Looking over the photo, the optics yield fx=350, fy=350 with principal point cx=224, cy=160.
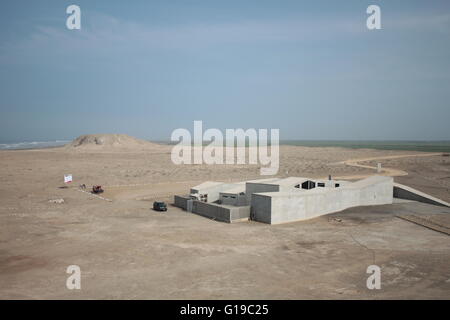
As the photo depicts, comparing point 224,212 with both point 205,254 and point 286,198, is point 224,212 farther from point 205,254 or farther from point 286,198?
point 205,254

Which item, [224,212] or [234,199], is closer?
[224,212]

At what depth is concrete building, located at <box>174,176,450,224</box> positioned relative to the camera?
27.1 m

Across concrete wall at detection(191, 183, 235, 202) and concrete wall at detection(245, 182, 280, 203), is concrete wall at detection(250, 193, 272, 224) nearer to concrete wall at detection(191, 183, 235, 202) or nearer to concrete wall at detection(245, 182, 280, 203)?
concrete wall at detection(245, 182, 280, 203)

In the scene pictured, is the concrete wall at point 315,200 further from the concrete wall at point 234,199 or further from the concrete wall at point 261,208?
the concrete wall at point 234,199

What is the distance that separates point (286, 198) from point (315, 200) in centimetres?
312

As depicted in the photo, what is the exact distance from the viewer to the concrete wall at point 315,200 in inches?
1053

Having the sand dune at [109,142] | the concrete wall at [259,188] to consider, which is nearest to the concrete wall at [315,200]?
the concrete wall at [259,188]

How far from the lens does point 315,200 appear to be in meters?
28.5

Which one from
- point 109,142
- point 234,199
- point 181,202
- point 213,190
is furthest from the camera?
point 109,142

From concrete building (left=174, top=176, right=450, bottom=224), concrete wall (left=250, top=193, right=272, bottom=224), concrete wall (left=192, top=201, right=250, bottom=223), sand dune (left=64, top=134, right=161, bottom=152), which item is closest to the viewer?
concrete wall (left=250, top=193, right=272, bottom=224)

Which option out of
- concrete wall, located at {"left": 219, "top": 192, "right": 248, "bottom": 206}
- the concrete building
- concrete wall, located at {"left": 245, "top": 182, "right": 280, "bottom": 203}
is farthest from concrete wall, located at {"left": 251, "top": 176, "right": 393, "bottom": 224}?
concrete wall, located at {"left": 219, "top": 192, "right": 248, "bottom": 206}

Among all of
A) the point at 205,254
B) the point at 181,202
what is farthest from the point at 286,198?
the point at 181,202
